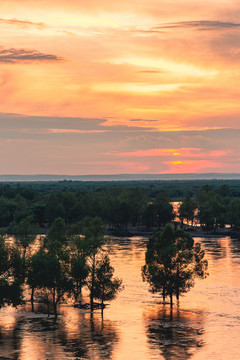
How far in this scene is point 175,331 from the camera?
90.1 m

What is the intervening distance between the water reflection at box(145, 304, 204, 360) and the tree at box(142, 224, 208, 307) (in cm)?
483

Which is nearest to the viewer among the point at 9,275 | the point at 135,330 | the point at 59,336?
the point at 59,336

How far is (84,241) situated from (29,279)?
39.4 ft

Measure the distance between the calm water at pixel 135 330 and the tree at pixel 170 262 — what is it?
15.7 feet

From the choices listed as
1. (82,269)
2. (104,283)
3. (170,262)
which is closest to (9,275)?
(82,269)

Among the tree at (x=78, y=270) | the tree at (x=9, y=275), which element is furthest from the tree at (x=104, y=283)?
the tree at (x=9, y=275)

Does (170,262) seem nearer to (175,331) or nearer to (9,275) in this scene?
(175,331)

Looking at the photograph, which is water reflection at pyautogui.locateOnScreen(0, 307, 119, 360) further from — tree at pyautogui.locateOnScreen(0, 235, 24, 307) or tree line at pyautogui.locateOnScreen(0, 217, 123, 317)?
tree at pyautogui.locateOnScreen(0, 235, 24, 307)

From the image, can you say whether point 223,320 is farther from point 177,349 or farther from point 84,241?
point 84,241

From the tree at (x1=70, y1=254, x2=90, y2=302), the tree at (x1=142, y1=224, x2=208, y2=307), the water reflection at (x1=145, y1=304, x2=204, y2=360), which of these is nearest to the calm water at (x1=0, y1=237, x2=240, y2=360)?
the water reflection at (x1=145, y1=304, x2=204, y2=360)

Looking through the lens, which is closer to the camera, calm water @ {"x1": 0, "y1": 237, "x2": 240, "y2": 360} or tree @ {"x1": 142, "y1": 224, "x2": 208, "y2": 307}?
calm water @ {"x1": 0, "y1": 237, "x2": 240, "y2": 360}

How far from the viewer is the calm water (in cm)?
7944

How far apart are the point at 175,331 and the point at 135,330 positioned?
659 cm

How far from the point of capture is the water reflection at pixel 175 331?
8038 centimetres
